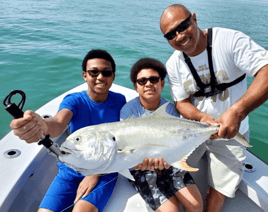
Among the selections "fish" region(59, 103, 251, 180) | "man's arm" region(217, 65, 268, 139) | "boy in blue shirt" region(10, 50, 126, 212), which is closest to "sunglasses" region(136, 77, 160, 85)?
"boy in blue shirt" region(10, 50, 126, 212)

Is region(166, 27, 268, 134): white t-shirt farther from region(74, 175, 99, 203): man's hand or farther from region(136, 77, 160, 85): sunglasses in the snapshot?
region(74, 175, 99, 203): man's hand

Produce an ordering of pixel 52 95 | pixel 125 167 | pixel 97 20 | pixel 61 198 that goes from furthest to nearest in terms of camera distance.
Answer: pixel 97 20 < pixel 52 95 < pixel 61 198 < pixel 125 167

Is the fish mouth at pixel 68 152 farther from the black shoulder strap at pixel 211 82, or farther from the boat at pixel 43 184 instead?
the black shoulder strap at pixel 211 82

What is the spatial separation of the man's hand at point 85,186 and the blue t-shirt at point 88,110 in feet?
1.88

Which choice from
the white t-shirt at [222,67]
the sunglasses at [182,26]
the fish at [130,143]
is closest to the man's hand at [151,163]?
the fish at [130,143]

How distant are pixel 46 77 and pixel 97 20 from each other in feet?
34.1

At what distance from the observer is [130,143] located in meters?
1.62

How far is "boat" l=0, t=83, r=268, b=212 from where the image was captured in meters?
2.01

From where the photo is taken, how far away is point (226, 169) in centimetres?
225

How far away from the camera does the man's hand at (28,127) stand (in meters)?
1.34

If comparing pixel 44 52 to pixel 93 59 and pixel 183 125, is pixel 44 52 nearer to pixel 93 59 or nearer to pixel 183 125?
pixel 93 59

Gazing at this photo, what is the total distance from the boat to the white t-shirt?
2.00 feet

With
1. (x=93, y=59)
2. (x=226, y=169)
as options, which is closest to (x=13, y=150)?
(x=93, y=59)

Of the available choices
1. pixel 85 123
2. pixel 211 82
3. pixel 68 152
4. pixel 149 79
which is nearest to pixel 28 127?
pixel 68 152
